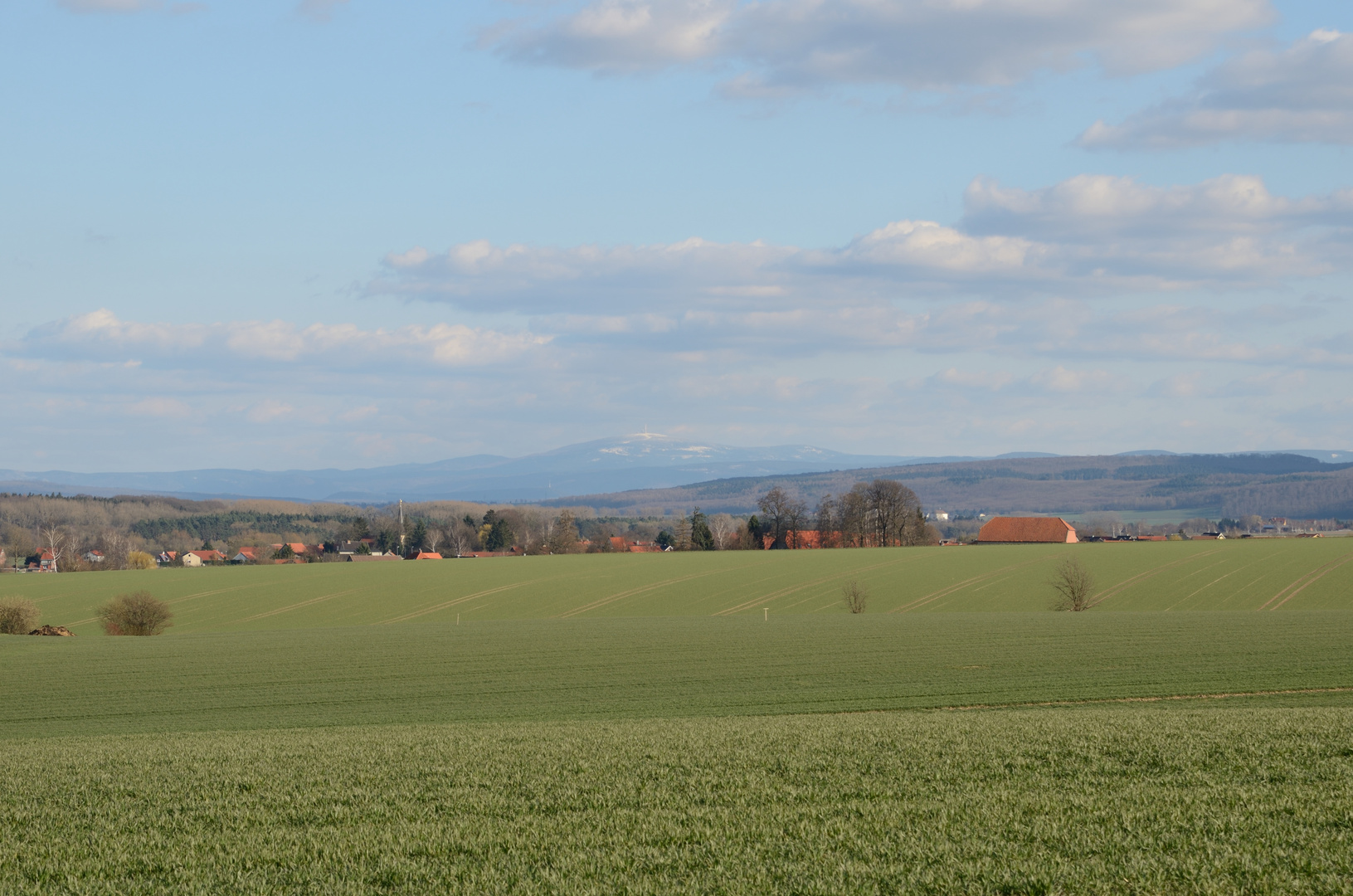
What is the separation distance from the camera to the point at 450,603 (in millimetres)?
73875

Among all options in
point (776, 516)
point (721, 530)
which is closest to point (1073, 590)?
point (776, 516)

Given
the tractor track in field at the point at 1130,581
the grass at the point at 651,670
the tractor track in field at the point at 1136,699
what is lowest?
the tractor track in field at the point at 1130,581

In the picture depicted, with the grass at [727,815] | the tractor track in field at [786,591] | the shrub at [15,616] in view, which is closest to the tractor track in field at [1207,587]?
the tractor track in field at [786,591]

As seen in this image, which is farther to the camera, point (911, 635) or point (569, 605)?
point (569, 605)

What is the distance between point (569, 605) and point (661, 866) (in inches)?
2518

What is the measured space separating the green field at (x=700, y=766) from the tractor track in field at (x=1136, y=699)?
187 millimetres

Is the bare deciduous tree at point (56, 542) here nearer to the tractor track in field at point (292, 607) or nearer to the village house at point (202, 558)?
the village house at point (202, 558)

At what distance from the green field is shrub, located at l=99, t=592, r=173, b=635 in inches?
646

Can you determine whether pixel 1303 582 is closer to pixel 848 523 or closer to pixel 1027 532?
pixel 1027 532

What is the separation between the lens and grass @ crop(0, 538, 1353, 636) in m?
66.8

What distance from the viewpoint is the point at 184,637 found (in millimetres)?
53656

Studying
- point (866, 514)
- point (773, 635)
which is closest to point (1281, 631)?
point (773, 635)

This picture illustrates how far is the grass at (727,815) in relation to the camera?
27.3 feet

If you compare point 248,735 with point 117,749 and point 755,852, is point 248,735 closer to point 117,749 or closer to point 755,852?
point 117,749
